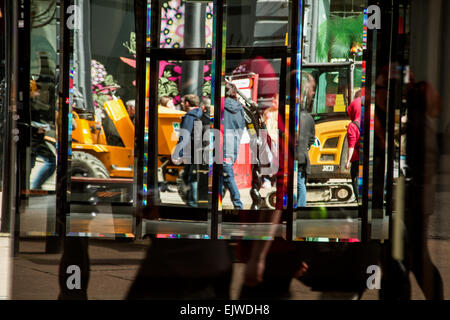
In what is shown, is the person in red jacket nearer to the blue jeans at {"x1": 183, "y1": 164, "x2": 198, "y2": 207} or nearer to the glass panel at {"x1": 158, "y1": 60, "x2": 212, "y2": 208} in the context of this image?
the glass panel at {"x1": 158, "y1": 60, "x2": 212, "y2": 208}

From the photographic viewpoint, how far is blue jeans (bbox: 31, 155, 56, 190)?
3455 millimetres

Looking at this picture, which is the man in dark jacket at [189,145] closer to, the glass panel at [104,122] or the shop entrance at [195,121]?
the shop entrance at [195,121]

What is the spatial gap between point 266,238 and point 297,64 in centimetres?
110

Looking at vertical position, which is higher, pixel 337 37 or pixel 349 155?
pixel 337 37

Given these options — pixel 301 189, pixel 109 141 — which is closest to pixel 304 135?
pixel 301 189

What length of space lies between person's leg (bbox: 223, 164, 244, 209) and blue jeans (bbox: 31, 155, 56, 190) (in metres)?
1.13

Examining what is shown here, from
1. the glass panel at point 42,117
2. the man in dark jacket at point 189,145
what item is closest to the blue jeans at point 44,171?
the glass panel at point 42,117

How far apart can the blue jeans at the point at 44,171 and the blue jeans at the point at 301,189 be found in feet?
5.11

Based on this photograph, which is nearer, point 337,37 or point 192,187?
point 337,37

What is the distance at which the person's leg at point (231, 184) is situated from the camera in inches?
152

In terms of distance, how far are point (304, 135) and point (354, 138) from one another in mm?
321

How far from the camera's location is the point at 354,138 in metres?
3.64

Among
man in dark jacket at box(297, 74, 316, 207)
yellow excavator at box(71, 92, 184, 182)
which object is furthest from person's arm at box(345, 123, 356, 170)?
yellow excavator at box(71, 92, 184, 182)

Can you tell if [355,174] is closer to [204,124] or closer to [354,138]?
[354,138]
